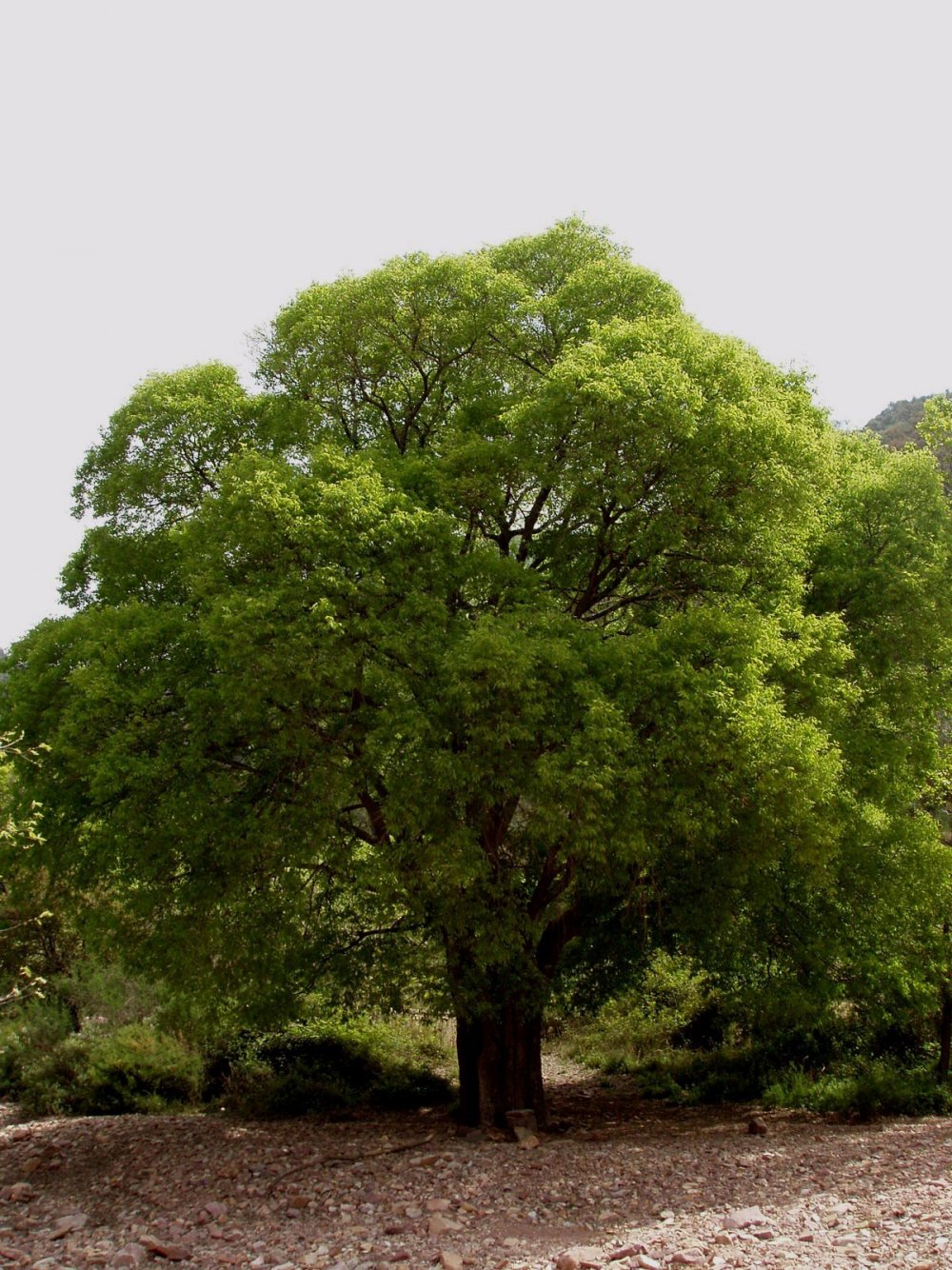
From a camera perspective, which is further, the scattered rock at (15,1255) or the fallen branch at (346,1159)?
the fallen branch at (346,1159)

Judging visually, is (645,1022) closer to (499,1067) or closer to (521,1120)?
(499,1067)

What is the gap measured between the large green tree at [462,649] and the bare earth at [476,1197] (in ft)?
Answer: 6.14

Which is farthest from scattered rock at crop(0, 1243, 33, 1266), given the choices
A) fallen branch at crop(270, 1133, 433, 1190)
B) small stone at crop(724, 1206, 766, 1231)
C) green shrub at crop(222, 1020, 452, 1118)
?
small stone at crop(724, 1206, 766, 1231)

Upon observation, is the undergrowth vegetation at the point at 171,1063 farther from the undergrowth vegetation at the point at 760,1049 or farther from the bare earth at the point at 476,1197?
the undergrowth vegetation at the point at 760,1049

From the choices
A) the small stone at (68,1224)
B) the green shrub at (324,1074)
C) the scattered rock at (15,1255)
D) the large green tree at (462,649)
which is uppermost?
the large green tree at (462,649)

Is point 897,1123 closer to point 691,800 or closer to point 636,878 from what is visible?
point 636,878

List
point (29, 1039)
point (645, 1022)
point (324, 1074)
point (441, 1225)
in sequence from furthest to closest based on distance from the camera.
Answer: point (645, 1022)
point (29, 1039)
point (324, 1074)
point (441, 1225)

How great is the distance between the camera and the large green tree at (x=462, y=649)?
1023 centimetres

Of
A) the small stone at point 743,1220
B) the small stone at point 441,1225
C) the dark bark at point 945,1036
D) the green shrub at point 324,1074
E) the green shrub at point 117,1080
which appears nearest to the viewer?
the small stone at point 743,1220

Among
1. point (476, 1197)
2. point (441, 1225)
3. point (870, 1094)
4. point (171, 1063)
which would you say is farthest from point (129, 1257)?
point (870, 1094)

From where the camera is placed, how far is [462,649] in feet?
33.0

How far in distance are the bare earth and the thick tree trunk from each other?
60 centimetres

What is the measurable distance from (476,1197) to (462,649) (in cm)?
539

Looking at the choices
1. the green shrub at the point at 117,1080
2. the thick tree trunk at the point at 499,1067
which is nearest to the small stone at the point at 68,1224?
the thick tree trunk at the point at 499,1067
